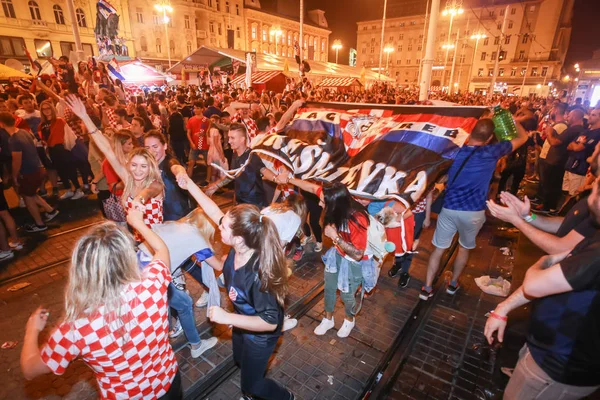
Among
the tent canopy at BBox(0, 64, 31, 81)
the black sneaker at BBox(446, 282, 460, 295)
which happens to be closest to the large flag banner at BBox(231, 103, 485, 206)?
the black sneaker at BBox(446, 282, 460, 295)

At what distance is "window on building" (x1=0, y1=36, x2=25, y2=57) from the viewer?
35.0 metres

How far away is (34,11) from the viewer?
121ft

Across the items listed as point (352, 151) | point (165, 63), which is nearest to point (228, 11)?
point (165, 63)

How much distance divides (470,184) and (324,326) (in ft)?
8.59

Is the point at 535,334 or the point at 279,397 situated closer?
the point at 535,334

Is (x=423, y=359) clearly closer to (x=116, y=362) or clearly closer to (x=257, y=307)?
A: (x=257, y=307)

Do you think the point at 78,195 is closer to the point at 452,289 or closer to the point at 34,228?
the point at 34,228

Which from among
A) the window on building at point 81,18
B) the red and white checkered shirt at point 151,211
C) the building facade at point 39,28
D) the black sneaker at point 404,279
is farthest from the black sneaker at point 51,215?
the window on building at point 81,18

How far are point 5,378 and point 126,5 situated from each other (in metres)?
53.2

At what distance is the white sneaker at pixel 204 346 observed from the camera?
3.61 metres

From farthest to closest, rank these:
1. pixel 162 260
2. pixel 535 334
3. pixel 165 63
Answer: pixel 165 63 < pixel 162 260 < pixel 535 334

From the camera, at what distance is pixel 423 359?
145 inches

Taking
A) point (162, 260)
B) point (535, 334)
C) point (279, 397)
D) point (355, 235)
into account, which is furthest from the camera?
point (355, 235)

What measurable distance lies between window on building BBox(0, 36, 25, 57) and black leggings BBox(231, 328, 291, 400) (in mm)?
48681
